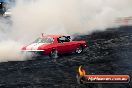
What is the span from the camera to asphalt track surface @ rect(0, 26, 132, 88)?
17.5 metres

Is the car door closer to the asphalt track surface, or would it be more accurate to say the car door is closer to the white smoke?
the asphalt track surface

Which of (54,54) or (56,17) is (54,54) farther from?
(56,17)

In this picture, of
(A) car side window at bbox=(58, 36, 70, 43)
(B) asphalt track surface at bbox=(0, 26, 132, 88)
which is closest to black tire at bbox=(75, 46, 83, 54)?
(B) asphalt track surface at bbox=(0, 26, 132, 88)

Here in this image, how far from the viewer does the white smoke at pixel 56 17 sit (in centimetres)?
3834

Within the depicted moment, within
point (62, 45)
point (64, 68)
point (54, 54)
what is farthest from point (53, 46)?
point (64, 68)

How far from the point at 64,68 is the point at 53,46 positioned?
389 cm

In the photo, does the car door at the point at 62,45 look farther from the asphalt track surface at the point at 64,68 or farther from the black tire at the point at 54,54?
the asphalt track surface at the point at 64,68

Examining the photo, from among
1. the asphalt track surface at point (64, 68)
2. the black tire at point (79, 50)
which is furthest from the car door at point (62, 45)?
the black tire at point (79, 50)

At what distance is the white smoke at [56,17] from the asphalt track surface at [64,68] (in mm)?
10518

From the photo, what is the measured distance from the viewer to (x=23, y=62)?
23.7 metres

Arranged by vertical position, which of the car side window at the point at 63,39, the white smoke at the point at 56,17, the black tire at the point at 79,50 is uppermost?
the white smoke at the point at 56,17

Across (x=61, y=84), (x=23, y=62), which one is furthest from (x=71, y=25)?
(x=61, y=84)

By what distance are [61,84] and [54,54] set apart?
7.96 meters

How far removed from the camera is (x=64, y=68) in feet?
68.8
